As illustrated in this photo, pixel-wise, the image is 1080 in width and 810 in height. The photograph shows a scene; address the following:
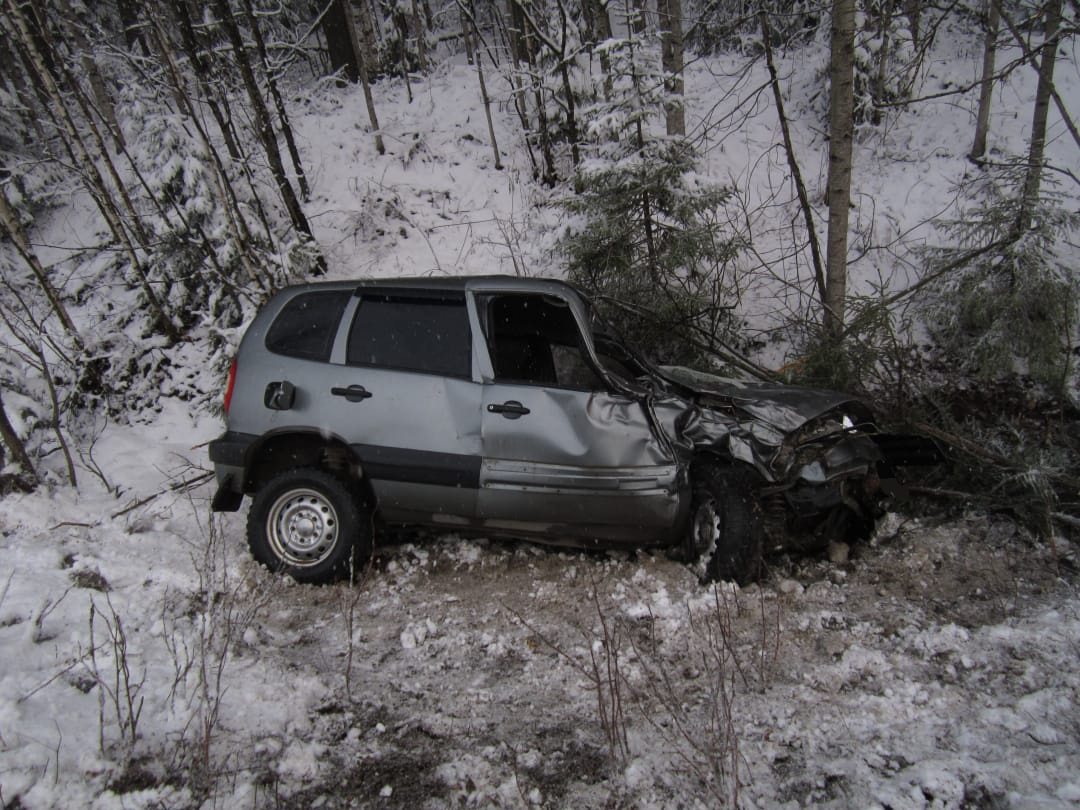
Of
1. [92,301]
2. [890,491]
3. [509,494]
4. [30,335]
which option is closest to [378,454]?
[509,494]

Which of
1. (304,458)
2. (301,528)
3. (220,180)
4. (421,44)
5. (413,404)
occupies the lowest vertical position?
(301,528)

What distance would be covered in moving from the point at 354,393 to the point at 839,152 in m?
5.06

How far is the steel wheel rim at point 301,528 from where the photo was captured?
3.86 meters

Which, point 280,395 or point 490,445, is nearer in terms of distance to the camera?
point 490,445

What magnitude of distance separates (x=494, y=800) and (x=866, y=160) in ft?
36.8

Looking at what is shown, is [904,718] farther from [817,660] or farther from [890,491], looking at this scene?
[890,491]

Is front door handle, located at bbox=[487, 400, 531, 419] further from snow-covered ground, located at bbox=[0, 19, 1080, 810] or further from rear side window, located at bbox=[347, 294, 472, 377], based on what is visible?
snow-covered ground, located at bbox=[0, 19, 1080, 810]

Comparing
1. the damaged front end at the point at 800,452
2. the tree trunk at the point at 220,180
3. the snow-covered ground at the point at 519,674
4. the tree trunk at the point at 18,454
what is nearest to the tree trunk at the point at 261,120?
the tree trunk at the point at 220,180

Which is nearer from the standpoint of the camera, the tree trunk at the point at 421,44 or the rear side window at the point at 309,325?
the rear side window at the point at 309,325

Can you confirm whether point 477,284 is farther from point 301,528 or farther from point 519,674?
point 519,674

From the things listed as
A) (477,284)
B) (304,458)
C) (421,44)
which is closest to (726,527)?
(477,284)

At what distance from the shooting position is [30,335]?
21.4ft

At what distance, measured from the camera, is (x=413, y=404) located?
12.2 feet

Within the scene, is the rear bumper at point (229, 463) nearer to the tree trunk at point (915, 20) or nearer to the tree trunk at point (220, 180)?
the tree trunk at point (220, 180)
